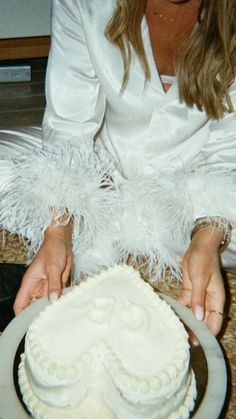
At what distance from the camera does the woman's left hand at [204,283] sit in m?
0.85

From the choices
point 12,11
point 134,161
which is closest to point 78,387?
point 134,161

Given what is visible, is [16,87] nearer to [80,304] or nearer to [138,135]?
[138,135]

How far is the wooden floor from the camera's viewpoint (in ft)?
7.16

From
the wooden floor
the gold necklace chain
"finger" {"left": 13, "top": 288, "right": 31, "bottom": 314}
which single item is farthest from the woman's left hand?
the wooden floor

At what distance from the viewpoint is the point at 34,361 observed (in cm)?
67

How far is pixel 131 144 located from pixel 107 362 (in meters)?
0.62

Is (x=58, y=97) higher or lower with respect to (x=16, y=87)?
higher

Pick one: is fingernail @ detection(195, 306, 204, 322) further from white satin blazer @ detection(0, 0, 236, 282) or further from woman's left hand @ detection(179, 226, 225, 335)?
white satin blazer @ detection(0, 0, 236, 282)

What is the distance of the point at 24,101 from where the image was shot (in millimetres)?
2348

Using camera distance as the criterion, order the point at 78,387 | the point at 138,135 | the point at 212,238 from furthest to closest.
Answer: the point at 138,135
the point at 212,238
the point at 78,387

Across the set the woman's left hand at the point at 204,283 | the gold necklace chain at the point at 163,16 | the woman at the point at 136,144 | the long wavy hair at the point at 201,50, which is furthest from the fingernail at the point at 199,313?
the gold necklace chain at the point at 163,16

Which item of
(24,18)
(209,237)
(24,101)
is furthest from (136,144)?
(24,18)

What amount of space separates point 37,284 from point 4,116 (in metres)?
1.45

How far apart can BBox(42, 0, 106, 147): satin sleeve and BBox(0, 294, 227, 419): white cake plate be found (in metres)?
0.45
